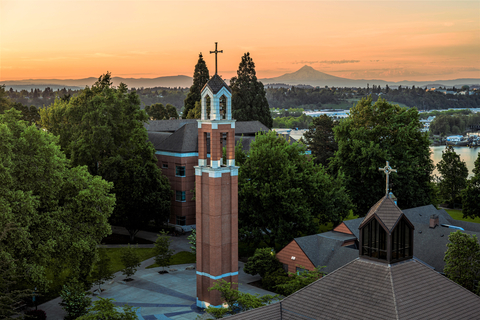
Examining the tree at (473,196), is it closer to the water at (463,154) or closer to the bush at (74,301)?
the bush at (74,301)

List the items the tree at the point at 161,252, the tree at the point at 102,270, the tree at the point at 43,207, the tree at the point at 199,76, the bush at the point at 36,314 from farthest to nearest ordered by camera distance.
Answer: the tree at the point at 199,76 < the tree at the point at 161,252 < the tree at the point at 102,270 < the bush at the point at 36,314 < the tree at the point at 43,207

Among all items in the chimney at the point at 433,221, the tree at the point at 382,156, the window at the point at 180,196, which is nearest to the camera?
the chimney at the point at 433,221

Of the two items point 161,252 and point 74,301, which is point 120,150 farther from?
point 74,301

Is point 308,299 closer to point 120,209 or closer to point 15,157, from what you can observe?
point 15,157

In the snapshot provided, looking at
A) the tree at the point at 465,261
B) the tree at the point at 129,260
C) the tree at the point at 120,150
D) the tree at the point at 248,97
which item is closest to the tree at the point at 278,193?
the tree at the point at 129,260

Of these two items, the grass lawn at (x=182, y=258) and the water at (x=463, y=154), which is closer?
the grass lawn at (x=182, y=258)

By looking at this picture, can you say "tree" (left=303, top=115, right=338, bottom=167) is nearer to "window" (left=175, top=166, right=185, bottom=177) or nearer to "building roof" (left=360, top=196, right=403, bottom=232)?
"window" (left=175, top=166, right=185, bottom=177)

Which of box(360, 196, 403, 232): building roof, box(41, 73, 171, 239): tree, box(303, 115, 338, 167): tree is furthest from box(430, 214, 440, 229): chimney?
box(303, 115, 338, 167): tree

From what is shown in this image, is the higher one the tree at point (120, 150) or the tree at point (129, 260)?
the tree at point (120, 150)
